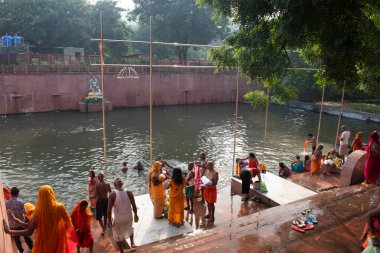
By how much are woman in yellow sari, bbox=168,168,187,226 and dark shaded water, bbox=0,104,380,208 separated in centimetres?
620

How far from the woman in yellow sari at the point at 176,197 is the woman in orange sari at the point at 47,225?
2.65 m

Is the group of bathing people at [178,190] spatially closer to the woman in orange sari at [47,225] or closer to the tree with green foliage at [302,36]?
the tree with green foliage at [302,36]

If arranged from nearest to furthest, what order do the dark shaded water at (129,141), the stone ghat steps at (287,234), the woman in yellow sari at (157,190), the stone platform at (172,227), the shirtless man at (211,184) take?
the stone ghat steps at (287,234) → the stone platform at (172,227) → the woman in yellow sari at (157,190) → the shirtless man at (211,184) → the dark shaded water at (129,141)

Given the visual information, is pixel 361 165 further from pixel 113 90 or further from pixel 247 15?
pixel 113 90

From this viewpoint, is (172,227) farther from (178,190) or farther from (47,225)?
(47,225)

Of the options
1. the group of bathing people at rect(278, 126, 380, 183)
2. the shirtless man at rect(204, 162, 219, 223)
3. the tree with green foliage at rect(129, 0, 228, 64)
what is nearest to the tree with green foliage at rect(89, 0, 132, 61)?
the tree with green foliage at rect(129, 0, 228, 64)

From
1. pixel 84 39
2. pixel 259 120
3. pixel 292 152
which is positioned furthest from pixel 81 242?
pixel 84 39

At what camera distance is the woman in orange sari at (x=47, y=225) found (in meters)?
4.30

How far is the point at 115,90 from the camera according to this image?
33531mm

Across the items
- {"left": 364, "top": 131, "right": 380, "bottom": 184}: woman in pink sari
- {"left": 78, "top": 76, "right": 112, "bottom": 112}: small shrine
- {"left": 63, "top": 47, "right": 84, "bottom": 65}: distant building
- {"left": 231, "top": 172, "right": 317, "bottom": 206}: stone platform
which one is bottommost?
{"left": 78, "top": 76, "right": 112, "bottom": 112}: small shrine

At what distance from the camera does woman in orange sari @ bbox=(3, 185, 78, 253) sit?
4.30 metres

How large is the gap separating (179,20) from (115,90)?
1270 cm

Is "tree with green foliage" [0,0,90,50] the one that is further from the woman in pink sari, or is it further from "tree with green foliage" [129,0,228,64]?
the woman in pink sari

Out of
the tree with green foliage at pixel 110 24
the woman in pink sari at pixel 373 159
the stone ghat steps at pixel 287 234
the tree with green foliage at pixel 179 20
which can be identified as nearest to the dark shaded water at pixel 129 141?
the woman in pink sari at pixel 373 159
